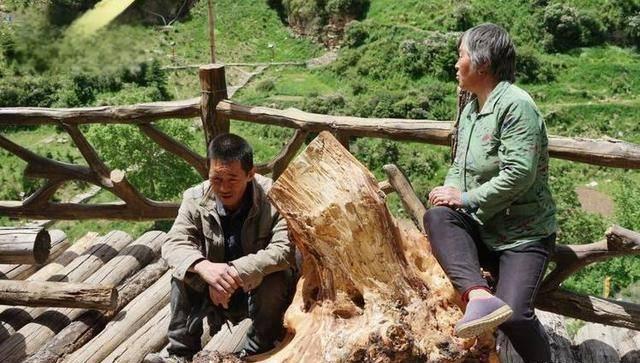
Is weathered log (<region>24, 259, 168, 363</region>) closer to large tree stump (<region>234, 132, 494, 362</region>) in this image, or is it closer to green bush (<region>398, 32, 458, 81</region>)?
large tree stump (<region>234, 132, 494, 362</region>)

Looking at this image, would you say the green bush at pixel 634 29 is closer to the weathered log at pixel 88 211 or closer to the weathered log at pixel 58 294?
the weathered log at pixel 88 211

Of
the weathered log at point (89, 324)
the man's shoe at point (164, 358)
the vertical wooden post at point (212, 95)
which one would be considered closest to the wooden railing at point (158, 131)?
the vertical wooden post at point (212, 95)

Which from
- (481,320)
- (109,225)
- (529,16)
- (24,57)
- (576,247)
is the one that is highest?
(24,57)

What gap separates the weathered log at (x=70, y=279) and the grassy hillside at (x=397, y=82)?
45.5 ft

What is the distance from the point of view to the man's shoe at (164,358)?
2.74 metres

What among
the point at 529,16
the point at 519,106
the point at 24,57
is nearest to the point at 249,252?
the point at 519,106

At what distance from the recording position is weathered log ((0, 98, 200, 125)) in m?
4.33

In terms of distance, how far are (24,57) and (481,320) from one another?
160 inches

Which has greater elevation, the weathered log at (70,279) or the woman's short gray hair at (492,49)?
the woman's short gray hair at (492,49)

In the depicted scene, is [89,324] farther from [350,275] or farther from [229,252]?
[350,275]

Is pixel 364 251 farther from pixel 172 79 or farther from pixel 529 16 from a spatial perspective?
pixel 529 16

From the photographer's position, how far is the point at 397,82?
116 ft

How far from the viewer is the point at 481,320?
228 centimetres

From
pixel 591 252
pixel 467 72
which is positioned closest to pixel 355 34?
pixel 591 252
